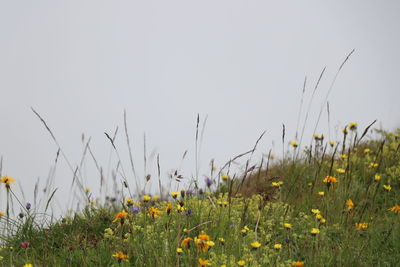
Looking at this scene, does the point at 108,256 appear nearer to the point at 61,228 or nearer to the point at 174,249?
the point at 174,249

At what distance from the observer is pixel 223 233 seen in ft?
11.2

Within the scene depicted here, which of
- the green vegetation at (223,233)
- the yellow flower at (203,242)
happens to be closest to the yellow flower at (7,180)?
→ the green vegetation at (223,233)

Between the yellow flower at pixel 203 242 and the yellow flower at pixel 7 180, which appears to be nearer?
the yellow flower at pixel 203 242

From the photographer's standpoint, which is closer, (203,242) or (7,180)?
(203,242)

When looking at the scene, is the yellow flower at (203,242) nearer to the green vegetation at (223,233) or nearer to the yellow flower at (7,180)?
the green vegetation at (223,233)

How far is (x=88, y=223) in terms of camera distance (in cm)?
427

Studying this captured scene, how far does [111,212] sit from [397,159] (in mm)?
4035

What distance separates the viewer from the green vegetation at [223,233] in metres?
2.83

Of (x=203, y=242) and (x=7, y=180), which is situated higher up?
(x=7, y=180)

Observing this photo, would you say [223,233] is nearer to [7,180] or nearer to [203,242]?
[203,242]

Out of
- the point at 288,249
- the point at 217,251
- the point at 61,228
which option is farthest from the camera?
the point at 61,228

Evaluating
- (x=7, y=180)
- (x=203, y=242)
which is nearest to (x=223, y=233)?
(x=203, y=242)

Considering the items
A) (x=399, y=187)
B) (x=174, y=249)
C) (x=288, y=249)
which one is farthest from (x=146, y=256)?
(x=399, y=187)

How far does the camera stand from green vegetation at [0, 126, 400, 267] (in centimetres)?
283
